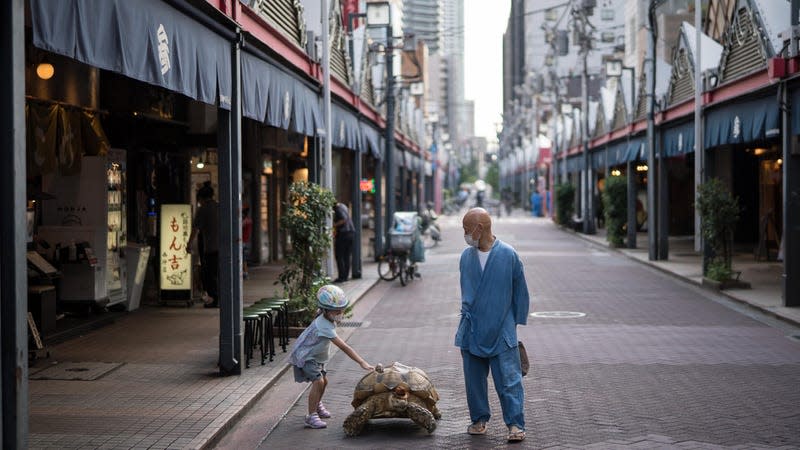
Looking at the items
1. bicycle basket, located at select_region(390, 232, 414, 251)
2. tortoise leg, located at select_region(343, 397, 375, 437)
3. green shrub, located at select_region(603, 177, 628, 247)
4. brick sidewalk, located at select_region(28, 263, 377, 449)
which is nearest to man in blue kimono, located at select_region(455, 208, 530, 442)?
tortoise leg, located at select_region(343, 397, 375, 437)

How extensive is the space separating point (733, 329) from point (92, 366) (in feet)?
30.5

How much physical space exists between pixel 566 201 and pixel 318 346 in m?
45.1

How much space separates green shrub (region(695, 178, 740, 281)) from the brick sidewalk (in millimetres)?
11287

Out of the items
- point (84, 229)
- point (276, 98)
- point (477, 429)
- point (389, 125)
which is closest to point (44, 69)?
point (276, 98)

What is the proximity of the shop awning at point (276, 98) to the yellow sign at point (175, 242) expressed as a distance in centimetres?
277

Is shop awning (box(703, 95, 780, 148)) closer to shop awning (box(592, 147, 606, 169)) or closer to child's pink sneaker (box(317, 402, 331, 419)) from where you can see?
child's pink sneaker (box(317, 402, 331, 419))

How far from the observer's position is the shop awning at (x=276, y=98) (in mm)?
12484

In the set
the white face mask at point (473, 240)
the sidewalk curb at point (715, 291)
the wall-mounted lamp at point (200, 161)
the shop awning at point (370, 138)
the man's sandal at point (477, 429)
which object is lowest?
the man's sandal at point (477, 429)

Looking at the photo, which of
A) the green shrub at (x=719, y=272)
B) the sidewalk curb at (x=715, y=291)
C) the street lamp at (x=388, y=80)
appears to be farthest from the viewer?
the street lamp at (x=388, y=80)

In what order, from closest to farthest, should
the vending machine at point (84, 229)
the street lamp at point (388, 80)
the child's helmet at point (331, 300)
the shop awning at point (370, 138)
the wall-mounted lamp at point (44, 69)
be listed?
the child's helmet at point (331, 300) → the wall-mounted lamp at point (44, 69) → the vending machine at point (84, 229) → the street lamp at point (388, 80) → the shop awning at point (370, 138)

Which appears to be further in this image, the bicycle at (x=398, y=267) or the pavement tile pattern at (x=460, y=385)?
the bicycle at (x=398, y=267)

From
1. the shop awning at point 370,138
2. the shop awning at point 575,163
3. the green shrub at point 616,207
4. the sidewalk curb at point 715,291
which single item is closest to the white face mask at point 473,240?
the sidewalk curb at point 715,291

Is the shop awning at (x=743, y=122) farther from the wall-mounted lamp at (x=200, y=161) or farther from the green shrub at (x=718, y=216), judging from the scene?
the wall-mounted lamp at (x=200, y=161)

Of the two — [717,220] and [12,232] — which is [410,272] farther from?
[12,232]
